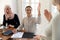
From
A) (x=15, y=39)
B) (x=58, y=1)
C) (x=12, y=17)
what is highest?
(x=58, y=1)

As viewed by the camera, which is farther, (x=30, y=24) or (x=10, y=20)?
(x=10, y=20)

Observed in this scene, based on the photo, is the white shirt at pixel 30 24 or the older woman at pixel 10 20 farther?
the older woman at pixel 10 20

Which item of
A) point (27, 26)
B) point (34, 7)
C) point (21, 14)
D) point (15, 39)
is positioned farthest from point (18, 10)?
point (15, 39)

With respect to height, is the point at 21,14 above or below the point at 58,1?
below

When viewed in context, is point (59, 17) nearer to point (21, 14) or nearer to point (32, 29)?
point (32, 29)

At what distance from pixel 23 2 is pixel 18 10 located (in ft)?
0.89

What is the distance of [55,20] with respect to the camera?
880 millimetres

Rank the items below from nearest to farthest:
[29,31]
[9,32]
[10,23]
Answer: [9,32], [29,31], [10,23]

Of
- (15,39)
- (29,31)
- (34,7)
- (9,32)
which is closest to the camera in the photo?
(15,39)

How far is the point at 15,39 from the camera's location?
75.9 inches

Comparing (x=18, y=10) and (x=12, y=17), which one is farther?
(x=18, y=10)

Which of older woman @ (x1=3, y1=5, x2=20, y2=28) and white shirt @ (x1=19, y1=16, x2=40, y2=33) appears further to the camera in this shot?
older woman @ (x1=3, y1=5, x2=20, y2=28)

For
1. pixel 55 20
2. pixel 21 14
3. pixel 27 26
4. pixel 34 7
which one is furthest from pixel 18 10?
pixel 55 20

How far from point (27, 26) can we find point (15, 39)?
0.65 metres
